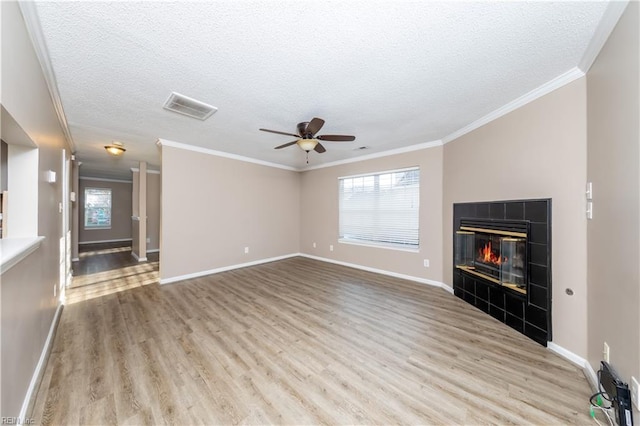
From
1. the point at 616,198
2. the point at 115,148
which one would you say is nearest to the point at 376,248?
the point at 616,198

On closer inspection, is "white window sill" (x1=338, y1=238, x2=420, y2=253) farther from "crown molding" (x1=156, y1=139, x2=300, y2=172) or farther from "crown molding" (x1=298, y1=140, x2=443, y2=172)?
"crown molding" (x1=156, y1=139, x2=300, y2=172)

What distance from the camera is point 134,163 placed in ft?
19.2

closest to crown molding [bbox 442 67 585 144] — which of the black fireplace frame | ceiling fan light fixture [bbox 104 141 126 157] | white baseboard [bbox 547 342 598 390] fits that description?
the black fireplace frame

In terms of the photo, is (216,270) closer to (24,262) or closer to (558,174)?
(24,262)

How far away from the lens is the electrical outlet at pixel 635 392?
1227mm

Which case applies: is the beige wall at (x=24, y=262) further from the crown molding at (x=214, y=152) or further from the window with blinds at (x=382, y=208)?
the window with blinds at (x=382, y=208)

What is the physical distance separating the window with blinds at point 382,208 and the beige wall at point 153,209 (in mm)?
5517

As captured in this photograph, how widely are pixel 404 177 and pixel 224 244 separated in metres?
3.86

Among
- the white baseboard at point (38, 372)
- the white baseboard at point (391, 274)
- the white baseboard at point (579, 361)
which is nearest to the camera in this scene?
the white baseboard at point (38, 372)

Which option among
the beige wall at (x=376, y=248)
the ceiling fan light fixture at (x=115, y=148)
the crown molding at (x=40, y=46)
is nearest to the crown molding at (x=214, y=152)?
the ceiling fan light fixture at (x=115, y=148)

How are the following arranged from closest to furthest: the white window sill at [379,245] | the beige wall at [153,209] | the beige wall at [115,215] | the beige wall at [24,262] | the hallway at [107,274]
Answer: the beige wall at [24,262] → the hallway at [107,274] → the white window sill at [379,245] → the beige wall at [153,209] → the beige wall at [115,215]

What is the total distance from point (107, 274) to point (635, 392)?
6.67m

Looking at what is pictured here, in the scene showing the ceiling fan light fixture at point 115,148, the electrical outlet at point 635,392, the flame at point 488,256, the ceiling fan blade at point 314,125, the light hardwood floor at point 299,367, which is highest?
the ceiling fan light fixture at point 115,148

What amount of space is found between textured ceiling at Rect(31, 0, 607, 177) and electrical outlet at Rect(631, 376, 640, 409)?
215cm
